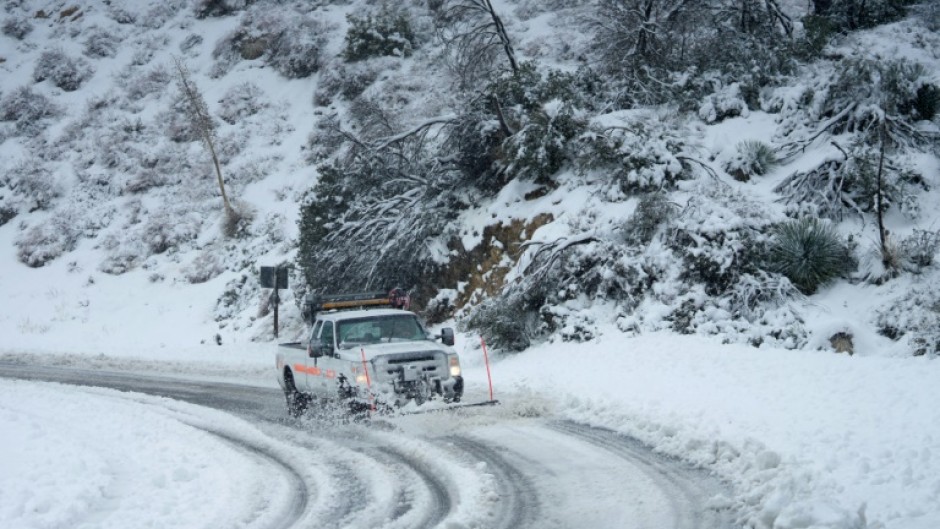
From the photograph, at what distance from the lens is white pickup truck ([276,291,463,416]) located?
32.8ft

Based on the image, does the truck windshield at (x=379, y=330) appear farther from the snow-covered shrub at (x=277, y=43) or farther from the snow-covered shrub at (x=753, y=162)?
the snow-covered shrub at (x=277, y=43)

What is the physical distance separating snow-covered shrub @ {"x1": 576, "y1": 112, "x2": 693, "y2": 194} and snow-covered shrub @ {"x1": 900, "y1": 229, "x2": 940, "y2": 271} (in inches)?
199

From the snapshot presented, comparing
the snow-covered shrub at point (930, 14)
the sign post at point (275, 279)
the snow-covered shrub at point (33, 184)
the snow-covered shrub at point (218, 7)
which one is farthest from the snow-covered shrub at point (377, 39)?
the snow-covered shrub at point (930, 14)

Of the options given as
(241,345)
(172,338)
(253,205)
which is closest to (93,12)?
(253,205)

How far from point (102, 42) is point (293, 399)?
43.4 m

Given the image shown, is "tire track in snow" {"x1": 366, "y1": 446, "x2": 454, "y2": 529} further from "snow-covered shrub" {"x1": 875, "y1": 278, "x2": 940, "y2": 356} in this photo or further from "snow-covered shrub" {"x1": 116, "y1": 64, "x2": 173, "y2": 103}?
"snow-covered shrub" {"x1": 116, "y1": 64, "x2": 173, "y2": 103}

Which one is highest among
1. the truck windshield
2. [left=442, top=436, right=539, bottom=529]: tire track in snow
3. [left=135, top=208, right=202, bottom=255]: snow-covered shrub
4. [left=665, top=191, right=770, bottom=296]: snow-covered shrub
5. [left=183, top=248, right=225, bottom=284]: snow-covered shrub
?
[left=135, top=208, right=202, bottom=255]: snow-covered shrub

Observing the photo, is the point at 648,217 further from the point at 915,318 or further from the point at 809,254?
the point at 915,318

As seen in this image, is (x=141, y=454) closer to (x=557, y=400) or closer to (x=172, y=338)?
(x=557, y=400)

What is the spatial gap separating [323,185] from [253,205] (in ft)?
39.8

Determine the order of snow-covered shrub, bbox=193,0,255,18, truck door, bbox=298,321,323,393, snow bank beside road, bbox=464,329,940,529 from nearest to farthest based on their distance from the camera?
snow bank beside road, bbox=464,329,940,529 → truck door, bbox=298,321,323,393 → snow-covered shrub, bbox=193,0,255,18

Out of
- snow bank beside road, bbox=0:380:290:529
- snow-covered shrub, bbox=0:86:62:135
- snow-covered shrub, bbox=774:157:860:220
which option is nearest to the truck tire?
snow bank beside road, bbox=0:380:290:529

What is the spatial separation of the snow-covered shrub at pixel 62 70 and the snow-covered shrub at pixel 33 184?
7.37 m

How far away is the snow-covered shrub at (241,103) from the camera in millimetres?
38344
